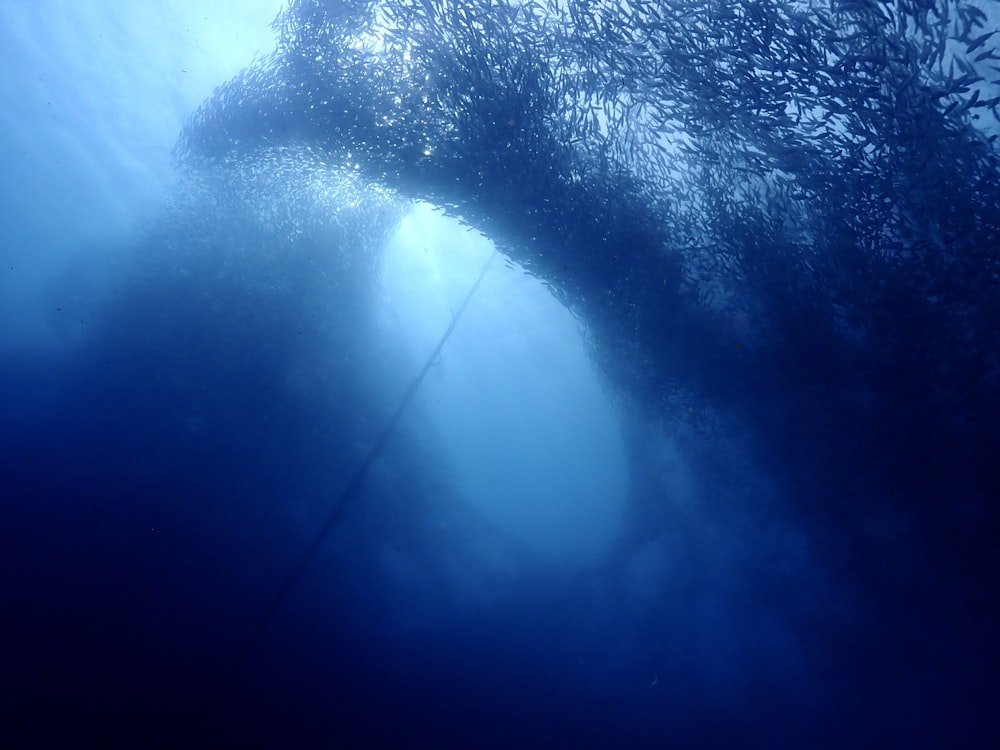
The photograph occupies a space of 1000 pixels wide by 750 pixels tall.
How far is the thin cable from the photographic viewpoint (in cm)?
1177

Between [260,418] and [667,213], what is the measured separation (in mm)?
14066

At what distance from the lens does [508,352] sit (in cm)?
2383

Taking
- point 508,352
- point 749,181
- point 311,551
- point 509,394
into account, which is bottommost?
point 311,551

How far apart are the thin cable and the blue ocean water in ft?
0.38

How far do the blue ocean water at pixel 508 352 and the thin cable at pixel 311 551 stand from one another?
0.11 meters

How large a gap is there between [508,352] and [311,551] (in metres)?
12.9

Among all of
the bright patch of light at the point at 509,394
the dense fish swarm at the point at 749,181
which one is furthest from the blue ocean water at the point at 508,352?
the bright patch of light at the point at 509,394

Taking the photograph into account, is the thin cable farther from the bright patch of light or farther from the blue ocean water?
the bright patch of light

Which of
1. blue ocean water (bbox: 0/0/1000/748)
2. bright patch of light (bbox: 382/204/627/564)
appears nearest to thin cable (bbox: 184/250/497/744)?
blue ocean water (bbox: 0/0/1000/748)

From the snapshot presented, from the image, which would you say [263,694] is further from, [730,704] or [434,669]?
[730,704]

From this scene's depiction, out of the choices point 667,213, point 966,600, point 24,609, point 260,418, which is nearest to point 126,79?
point 260,418

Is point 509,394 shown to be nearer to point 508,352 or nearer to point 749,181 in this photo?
point 508,352

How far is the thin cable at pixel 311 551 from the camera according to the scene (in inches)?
463

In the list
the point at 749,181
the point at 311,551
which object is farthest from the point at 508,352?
the point at 749,181
